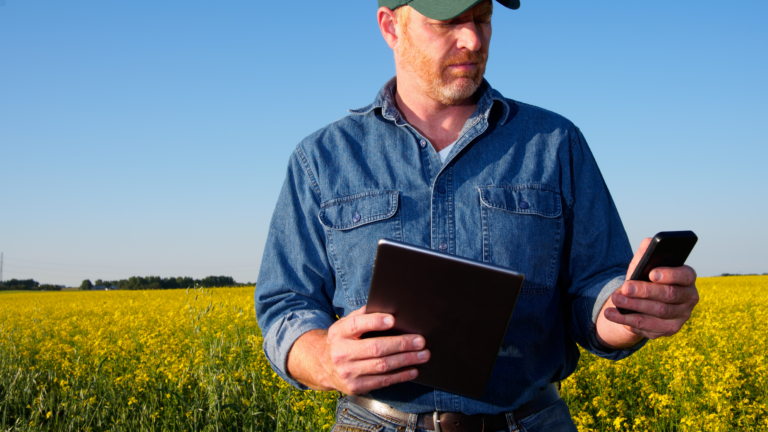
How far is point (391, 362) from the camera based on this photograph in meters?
1.15

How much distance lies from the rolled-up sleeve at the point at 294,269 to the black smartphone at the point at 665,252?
32.3 inches

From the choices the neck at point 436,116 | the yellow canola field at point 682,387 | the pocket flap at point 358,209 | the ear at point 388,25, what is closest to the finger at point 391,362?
the pocket flap at point 358,209

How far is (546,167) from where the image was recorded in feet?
5.15

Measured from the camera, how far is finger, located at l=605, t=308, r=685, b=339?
126cm

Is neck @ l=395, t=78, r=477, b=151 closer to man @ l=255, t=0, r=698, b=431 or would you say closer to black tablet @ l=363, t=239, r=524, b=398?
man @ l=255, t=0, r=698, b=431

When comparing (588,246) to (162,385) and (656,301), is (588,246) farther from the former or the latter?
(162,385)

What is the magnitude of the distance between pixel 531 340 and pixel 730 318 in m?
6.22

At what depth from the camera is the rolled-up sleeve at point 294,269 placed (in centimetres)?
154

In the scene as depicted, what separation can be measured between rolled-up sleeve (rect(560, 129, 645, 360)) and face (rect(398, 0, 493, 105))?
1.25 ft

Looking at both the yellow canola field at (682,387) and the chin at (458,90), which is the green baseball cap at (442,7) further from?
the yellow canola field at (682,387)

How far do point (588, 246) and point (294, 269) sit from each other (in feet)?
2.85

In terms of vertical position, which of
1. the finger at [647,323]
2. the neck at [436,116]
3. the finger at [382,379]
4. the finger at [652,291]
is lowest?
the finger at [382,379]

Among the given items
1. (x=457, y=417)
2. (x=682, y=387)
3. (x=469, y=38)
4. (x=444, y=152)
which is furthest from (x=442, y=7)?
(x=682, y=387)

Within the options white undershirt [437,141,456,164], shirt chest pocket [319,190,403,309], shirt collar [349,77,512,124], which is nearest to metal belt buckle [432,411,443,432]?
shirt chest pocket [319,190,403,309]
